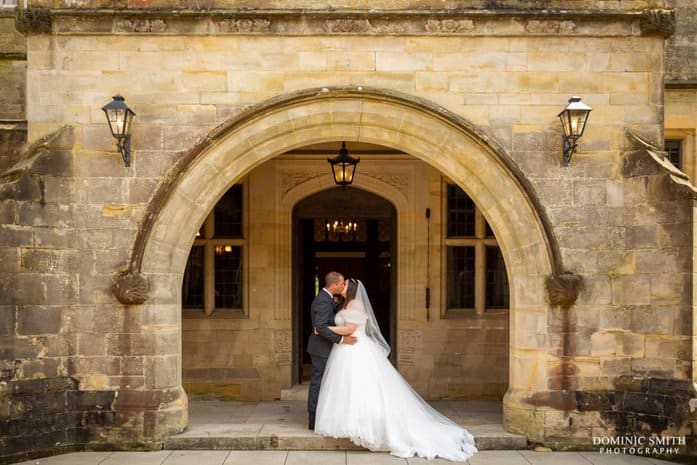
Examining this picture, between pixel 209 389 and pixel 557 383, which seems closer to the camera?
pixel 557 383

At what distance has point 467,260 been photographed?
10359 mm

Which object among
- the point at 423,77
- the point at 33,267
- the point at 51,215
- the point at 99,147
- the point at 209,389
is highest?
the point at 423,77

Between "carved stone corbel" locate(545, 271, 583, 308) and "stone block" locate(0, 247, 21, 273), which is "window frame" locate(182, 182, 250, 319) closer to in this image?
"stone block" locate(0, 247, 21, 273)

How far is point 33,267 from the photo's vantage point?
721 centimetres

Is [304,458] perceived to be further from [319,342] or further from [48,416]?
[48,416]

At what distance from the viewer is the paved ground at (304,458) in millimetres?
6922

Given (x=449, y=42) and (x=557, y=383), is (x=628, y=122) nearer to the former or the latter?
(x=449, y=42)

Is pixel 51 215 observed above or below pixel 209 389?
above

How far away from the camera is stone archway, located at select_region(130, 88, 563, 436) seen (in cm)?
747

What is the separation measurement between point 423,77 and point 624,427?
4.31 m

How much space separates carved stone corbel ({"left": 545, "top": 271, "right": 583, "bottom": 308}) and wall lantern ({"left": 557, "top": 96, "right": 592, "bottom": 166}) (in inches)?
51.9

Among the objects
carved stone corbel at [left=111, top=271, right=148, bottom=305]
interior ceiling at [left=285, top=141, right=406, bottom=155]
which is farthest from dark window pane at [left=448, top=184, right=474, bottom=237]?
carved stone corbel at [left=111, top=271, right=148, bottom=305]

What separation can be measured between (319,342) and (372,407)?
0.99m

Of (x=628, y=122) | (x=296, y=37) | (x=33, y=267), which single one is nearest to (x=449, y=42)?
(x=296, y=37)
